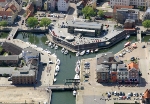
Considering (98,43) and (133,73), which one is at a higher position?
(98,43)

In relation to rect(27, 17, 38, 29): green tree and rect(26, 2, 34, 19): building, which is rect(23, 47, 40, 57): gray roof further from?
rect(26, 2, 34, 19): building

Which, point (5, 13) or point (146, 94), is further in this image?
point (5, 13)

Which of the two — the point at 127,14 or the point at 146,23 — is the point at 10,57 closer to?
the point at 127,14

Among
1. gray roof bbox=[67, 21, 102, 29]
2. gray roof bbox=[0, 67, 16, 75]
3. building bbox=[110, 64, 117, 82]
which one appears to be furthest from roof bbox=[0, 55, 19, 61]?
building bbox=[110, 64, 117, 82]

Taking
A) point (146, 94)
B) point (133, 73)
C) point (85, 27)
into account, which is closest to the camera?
point (146, 94)

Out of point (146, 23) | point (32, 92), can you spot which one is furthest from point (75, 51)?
point (146, 23)

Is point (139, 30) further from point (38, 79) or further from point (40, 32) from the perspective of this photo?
point (38, 79)
